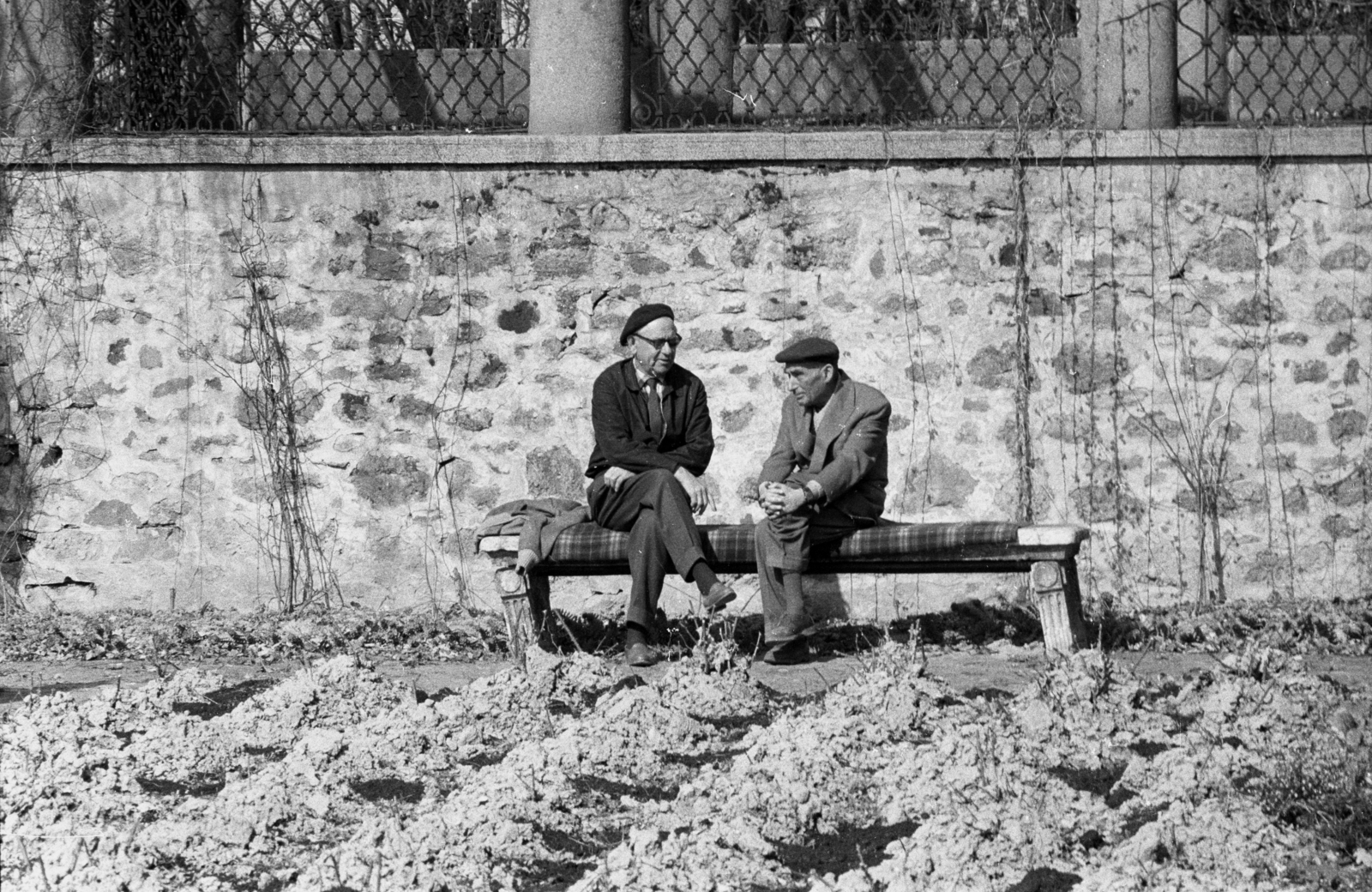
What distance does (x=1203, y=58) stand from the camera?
8258 mm

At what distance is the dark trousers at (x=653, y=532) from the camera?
22.5 ft

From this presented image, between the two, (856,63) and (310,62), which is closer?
(856,63)

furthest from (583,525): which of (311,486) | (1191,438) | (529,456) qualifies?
(1191,438)

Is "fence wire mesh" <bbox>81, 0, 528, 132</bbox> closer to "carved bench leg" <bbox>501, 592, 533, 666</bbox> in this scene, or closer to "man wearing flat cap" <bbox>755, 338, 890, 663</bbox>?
"man wearing flat cap" <bbox>755, 338, 890, 663</bbox>

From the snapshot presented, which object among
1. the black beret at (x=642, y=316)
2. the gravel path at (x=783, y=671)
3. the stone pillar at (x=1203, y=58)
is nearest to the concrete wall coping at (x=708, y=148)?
the stone pillar at (x=1203, y=58)

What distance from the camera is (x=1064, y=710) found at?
5.41 m

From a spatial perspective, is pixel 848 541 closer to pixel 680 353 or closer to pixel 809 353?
pixel 809 353

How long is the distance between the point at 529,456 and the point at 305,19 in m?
2.37

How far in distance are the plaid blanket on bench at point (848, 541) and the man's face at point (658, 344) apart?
660 millimetres

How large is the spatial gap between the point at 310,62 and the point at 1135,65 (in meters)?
3.75

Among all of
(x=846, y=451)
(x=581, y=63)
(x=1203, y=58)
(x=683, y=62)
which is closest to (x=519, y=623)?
(x=846, y=451)

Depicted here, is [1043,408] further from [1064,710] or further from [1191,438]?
[1064,710]

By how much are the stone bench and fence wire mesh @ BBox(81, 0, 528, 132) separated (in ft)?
7.87

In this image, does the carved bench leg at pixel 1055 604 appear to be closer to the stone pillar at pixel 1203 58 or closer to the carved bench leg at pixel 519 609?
the carved bench leg at pixel 519 609
